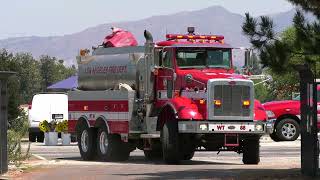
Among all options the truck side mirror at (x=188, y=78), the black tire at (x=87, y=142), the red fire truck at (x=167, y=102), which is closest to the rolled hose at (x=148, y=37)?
the red fire truck at (x=167, y=102)

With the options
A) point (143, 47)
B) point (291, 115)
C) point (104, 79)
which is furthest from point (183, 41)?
point (291, 115)

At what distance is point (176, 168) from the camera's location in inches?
853

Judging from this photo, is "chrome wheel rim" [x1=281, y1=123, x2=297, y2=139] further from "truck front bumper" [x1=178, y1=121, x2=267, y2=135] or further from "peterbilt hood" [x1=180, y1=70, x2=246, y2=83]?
"truck front bumper" [x1=178, y1=121, x2=267, y2=135]

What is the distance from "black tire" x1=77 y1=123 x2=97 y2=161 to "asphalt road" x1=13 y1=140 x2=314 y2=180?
321 mm

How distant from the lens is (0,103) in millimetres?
19375

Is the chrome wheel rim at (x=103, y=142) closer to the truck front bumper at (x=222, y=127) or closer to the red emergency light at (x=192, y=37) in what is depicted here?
the red emergency light at (x=192, y=37)

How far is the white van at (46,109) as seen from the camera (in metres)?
38.8

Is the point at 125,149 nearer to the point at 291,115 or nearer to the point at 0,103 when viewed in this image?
the point at 0,103

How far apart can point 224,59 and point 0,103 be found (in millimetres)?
7245

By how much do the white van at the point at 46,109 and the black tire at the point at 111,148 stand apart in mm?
12544

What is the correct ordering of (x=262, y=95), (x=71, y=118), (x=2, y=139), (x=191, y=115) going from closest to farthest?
(x=2, y=139)
(x=191, y=115)
(x=71, y=118)
(x=262, y=95)

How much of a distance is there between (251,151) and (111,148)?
4.11 metres

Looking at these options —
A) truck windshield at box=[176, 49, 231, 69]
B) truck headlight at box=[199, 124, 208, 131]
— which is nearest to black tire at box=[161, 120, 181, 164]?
truck headlight at box=[199, 124, 208, 131]

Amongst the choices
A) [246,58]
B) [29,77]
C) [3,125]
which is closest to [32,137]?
[246,58]
